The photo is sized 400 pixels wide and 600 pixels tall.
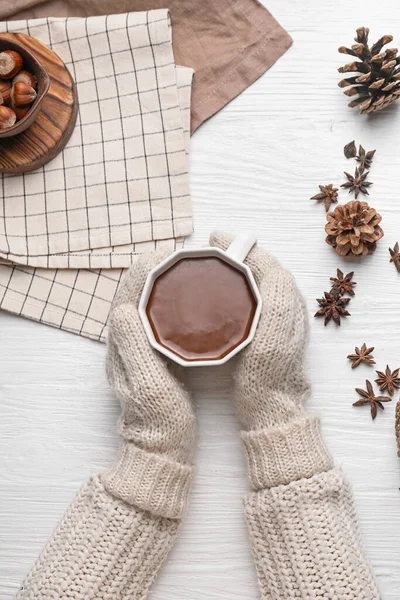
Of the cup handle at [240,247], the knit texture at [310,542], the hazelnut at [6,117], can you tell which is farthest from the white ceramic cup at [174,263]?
the hazelnut at [6,117]

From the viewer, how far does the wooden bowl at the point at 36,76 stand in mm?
960

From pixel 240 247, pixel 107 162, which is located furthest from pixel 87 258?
pixel 240 247

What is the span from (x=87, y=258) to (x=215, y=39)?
1.51 feet

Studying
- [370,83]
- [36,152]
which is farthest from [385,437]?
[36,152]

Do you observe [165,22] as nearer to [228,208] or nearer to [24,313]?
A: [228,208]

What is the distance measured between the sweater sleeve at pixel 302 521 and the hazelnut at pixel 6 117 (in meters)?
0.64

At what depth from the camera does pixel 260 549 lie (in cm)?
93

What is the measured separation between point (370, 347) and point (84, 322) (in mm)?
497

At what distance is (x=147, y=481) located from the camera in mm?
914

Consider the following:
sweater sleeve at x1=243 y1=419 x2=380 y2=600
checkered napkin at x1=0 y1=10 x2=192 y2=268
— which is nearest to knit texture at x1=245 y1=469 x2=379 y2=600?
sweater sleeve at x1=243 y1=419 x2=380 y2=600

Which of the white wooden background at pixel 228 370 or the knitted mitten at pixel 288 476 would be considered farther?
the white wooden background at pixel 228 370

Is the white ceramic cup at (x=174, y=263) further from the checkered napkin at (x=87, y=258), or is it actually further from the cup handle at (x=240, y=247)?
the checkered napkin at (x=87, y=258)

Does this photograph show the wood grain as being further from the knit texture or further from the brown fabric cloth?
the knit texture

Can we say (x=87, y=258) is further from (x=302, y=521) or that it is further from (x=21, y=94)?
(x=302, y=521)
